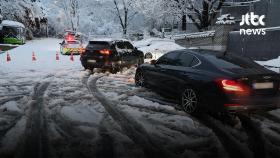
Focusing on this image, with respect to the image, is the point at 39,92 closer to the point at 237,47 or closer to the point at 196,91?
the point at 196,91

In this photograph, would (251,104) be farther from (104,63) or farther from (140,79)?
(104,63)

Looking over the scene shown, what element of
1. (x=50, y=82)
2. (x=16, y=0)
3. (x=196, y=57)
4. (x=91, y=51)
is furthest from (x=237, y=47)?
(x=16, y=0)

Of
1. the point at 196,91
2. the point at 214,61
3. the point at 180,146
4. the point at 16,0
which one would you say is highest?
the point at 16,0

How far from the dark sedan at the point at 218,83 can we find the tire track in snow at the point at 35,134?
127 inches

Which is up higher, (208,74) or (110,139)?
(208,74)

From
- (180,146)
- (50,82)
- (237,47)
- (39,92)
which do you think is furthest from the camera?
(237,47)

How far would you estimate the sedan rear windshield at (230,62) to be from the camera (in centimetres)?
781

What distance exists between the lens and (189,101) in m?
8.14

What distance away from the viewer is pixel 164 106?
8.80 meters

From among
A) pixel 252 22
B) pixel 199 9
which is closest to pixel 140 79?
pixel 252 22

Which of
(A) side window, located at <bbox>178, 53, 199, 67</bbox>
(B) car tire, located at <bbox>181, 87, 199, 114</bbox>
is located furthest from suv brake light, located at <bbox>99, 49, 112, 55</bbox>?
(B) car tire, located at <bbox>181, 87, 199, 114</bbox>

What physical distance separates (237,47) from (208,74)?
1824 centimetres

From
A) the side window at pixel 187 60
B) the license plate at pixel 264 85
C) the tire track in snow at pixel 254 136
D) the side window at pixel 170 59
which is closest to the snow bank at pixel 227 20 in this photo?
the side window at pixel 170 59

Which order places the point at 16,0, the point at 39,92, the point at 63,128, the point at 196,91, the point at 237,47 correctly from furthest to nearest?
1. the point at 16,0
2. the point at 237,47
3. the point at 39,92
4. the point at 196,91
5. the point at 63,128
